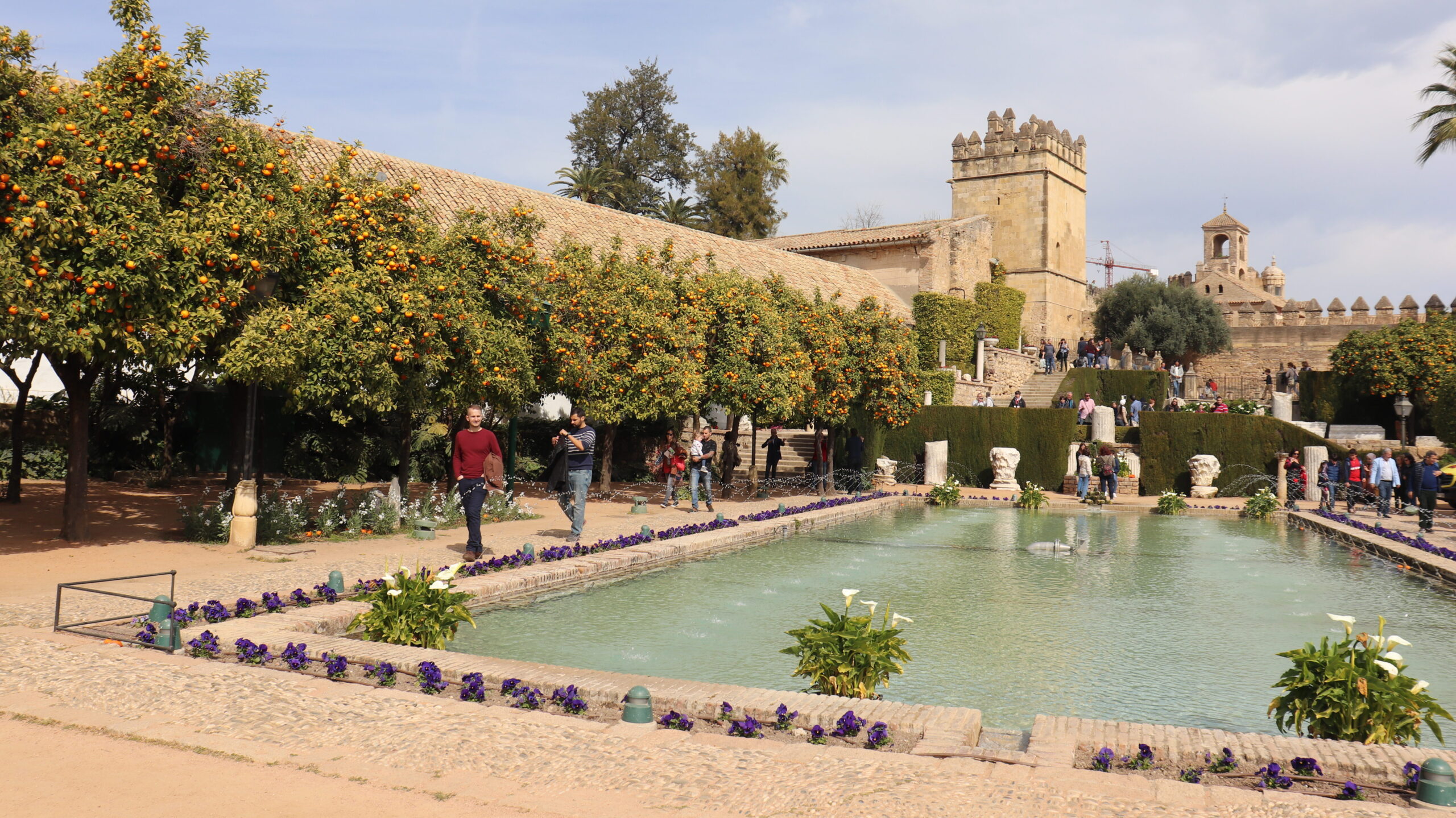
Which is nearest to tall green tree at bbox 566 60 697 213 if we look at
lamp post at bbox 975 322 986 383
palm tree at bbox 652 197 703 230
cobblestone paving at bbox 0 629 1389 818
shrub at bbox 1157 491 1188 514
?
palm tree at bbox 652 197 703 230

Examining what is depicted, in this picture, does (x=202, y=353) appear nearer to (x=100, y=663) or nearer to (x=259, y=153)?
(x=259, y=153)

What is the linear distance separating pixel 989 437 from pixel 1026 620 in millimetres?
18469

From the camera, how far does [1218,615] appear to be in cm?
952

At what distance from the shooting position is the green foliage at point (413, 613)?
6645mm

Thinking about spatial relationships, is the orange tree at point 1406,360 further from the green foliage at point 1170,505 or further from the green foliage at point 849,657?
the green foliage at point 849,657

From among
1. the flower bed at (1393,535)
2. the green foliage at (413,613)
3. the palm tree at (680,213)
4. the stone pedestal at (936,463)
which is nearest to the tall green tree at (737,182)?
the palm tree at (680,213)

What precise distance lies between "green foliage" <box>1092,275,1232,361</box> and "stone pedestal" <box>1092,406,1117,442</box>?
1947cm

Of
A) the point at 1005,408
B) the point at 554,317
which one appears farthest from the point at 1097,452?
the point at 554,317

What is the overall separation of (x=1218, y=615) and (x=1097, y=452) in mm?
16956

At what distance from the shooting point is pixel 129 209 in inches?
366

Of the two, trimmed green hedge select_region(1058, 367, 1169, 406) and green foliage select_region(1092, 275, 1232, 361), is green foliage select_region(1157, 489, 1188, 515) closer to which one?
trimmed green hedge select_region(1058, 367, 1169, 406)

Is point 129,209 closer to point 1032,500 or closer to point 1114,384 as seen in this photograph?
point 1032,500

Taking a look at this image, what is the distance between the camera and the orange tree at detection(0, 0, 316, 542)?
870 centimetres

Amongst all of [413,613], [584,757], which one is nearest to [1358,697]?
[584,757]
